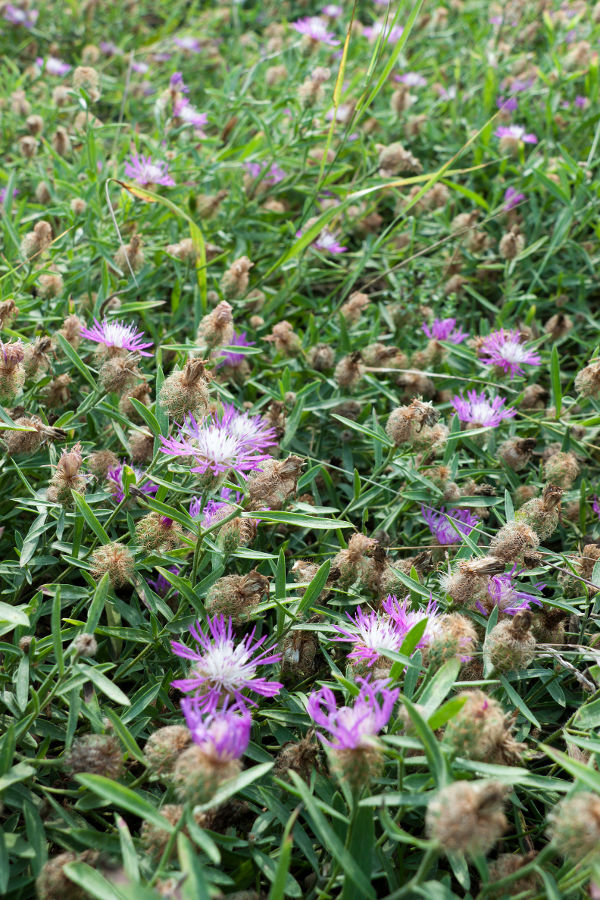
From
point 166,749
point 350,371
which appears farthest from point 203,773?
point 350,371

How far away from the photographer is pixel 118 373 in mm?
1932

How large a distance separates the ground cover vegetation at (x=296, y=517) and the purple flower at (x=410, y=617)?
0.06ft

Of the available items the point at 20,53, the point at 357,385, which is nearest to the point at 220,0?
the point at 20,53

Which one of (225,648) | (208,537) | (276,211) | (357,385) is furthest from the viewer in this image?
(276,211)

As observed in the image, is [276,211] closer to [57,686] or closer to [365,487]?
[365,487]

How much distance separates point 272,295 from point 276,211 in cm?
48

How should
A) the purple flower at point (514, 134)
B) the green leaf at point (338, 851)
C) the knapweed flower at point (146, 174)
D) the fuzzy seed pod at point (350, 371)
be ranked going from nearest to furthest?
1. the green leaf at point (338, 851)
2. the fuzzy seed pod at point (350, 371)
3. the knapweed flower at point (146, 174)
4. the purple flower at point (514, 134)

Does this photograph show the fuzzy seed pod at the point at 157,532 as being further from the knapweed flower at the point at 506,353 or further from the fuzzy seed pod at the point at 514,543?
the knapweed flower at the point at 506,353

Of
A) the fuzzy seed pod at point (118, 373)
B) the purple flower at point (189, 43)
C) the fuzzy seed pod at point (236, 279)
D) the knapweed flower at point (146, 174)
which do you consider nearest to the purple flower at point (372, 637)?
the fuzzy seed pod at point (118, 373)

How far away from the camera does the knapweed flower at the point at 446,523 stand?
6.82ft

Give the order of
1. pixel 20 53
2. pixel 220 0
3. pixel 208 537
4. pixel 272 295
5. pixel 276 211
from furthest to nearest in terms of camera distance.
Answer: pixel 220 0 < pixel 20 53 < pixel 276 211 < pixel 272 295 < pixel 208 537

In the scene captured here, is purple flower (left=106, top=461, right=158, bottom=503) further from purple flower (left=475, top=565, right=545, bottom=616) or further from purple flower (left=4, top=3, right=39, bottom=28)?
purple flower (left=4, top=3, right=39, bottom=28)

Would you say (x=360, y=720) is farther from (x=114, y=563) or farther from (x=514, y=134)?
(x=514, y=134)

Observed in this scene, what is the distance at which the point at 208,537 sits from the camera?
177cm
